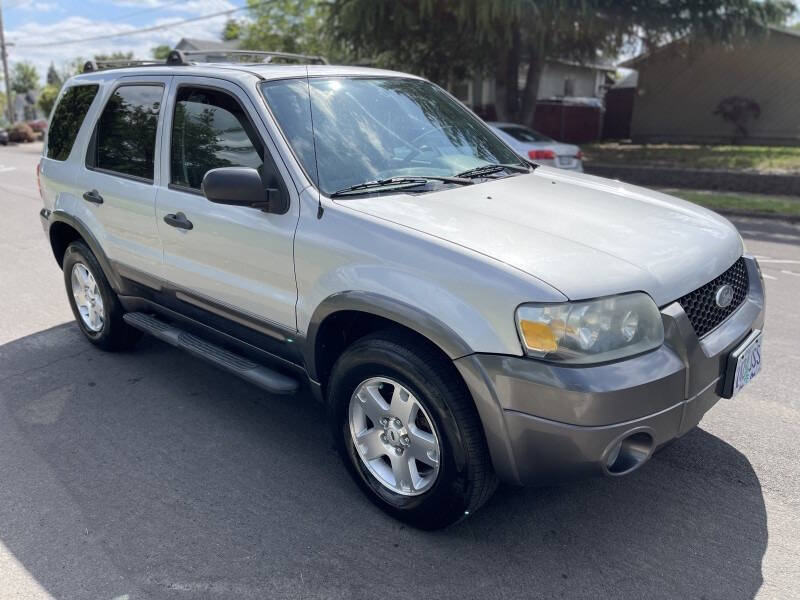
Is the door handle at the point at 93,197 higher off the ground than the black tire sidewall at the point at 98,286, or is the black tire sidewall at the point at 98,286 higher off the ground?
the door handle at the point at 93,197

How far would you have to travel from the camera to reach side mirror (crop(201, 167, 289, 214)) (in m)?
3.16

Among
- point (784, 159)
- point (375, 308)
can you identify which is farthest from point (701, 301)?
point (784, 159)

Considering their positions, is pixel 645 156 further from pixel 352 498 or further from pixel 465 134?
pixel 352 498

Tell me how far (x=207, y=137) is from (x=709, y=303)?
2634 millimetres

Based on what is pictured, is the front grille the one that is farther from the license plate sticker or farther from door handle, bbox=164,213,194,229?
door handle, bbox=164,213,194,229

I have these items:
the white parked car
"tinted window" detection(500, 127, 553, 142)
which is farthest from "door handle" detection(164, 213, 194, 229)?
"tinted window" detection(500, 127, 553, 142)

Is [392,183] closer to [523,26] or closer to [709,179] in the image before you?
[709,179]

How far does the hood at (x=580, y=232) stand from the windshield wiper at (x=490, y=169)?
0.15 metres

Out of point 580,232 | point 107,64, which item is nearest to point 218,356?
point 580,232

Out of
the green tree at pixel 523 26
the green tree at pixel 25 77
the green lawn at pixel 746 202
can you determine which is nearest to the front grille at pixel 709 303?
the green lawn at pixel 746 202

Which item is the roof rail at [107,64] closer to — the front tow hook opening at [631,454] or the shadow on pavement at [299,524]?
the shadow on pavement at [299,524]

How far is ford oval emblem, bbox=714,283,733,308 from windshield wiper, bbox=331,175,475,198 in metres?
1.26

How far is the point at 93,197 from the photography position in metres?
4.65

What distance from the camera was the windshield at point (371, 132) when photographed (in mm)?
3406
